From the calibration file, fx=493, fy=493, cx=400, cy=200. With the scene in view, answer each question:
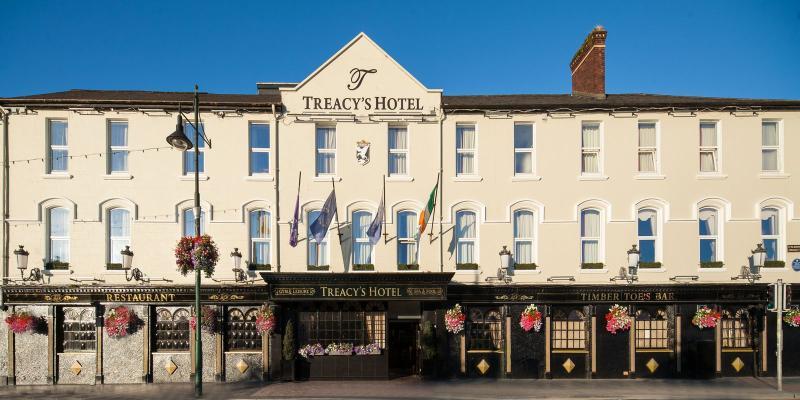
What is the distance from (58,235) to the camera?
1736 cm

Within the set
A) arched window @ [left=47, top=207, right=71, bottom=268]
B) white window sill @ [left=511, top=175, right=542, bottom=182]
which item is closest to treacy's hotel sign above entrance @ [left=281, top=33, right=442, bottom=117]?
white window sill @ [left=511, top=175, right=542, bottom=182]

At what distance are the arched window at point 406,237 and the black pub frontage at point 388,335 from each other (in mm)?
1082

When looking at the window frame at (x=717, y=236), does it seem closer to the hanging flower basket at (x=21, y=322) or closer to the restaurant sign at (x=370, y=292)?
the restaurant sign at (x=370, y=292)

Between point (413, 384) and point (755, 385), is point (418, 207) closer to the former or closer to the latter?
point (413, 384)

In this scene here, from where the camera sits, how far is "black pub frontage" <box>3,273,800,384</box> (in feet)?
56.0

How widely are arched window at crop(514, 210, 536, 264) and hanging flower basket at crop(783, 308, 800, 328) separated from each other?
9100mm

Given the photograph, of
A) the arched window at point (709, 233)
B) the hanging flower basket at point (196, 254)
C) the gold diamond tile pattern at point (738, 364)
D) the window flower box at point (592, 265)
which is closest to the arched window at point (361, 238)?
the hanging flower basket at point (196, 254)

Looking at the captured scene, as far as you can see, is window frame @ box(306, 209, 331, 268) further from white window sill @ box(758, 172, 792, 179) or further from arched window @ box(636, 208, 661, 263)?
white window sill @ box(758, 172, 792, 179)

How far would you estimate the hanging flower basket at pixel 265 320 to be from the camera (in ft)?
55.0

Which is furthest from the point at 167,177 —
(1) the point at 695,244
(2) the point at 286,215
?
(1) the point at 695,244

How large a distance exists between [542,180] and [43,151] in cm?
1769

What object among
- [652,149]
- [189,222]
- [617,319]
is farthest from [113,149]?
[652,149]

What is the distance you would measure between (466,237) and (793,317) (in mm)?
11827

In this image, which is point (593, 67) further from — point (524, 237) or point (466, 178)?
point (524, 237)
